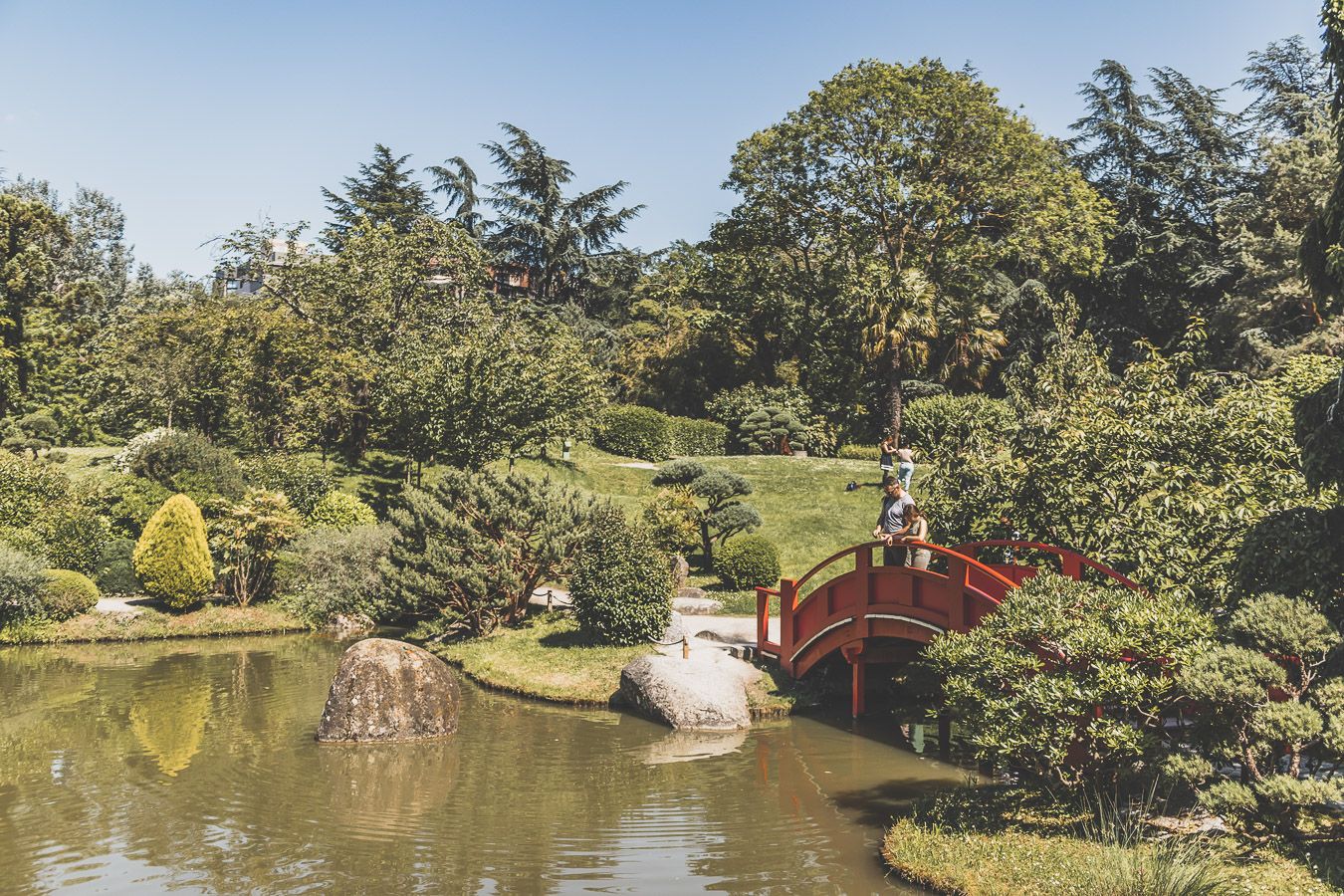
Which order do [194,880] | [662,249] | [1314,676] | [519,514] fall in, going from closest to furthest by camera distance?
[1314,676]
[194,880]
[519,514]
[662,249]

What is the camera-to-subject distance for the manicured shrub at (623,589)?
64.0 ft

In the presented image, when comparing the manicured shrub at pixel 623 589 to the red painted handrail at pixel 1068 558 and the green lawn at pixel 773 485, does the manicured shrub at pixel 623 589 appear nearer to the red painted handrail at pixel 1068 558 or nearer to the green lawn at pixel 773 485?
the red painted handrail at pixel 1068 558

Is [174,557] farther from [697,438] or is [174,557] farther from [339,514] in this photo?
[697,438]

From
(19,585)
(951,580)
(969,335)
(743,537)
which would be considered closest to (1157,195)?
(969,335)

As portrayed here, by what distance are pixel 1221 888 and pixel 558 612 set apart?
16.3 metres

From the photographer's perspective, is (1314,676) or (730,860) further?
(730,860)

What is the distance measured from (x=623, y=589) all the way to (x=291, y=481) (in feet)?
45.3

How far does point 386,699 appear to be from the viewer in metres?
15.6

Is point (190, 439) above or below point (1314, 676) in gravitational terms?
above

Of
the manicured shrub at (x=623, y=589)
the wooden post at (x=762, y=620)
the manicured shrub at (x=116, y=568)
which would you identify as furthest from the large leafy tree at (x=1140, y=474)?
the manicured shrub at (x=116, y=568)

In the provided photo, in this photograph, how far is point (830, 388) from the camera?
4434cm

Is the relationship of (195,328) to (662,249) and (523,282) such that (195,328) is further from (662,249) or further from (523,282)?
(523,282)

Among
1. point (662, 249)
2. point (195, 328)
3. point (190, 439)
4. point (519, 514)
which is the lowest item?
point (519, 514)

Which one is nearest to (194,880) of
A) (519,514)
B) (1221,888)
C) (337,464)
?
(1221,888)
